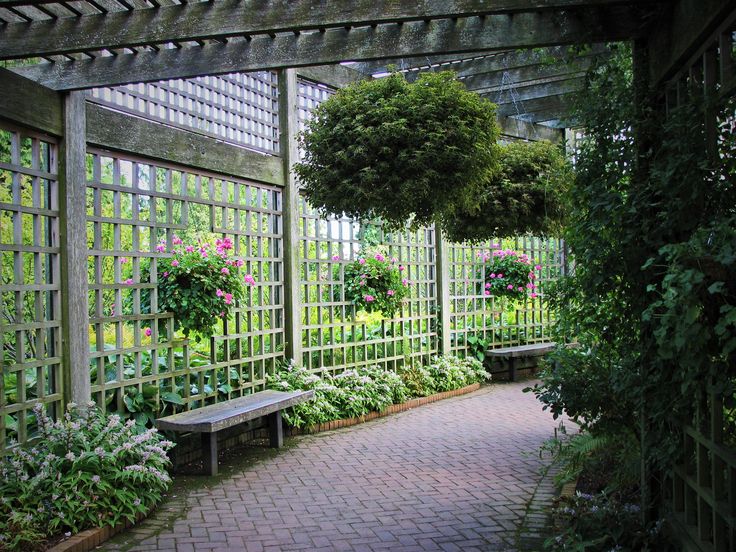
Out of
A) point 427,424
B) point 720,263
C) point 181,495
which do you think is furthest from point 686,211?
point 427,424

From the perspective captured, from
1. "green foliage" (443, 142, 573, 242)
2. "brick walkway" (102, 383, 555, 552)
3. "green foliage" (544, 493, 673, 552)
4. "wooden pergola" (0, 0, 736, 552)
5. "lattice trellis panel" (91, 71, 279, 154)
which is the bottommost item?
"brick walkway" (102, 383, 555, 552)

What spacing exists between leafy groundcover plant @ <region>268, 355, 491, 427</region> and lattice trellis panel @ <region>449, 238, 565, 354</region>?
0.92 meters

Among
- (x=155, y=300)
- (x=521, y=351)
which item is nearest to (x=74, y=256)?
(x=155, y=300)

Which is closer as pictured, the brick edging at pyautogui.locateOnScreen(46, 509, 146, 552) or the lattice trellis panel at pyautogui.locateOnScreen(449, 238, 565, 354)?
the brick edging at pyautogui.locateOnScreen(46, 509, 146, 552)

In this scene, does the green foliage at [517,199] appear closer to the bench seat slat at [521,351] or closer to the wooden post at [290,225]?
the wooden post at [290,225]

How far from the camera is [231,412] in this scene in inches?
215

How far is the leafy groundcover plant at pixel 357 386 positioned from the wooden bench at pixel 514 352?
883 millimetres

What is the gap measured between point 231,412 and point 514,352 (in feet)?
17.8

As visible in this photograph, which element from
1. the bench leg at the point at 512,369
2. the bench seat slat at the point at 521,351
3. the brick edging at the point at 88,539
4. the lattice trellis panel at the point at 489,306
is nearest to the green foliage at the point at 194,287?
the brick edging at the point at 88,539

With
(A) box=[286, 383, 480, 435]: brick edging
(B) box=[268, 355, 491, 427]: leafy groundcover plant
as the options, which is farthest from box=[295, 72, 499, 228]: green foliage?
(A) box=[286, 383, 480, 435]: brick edging

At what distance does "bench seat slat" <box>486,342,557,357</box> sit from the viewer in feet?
32.3

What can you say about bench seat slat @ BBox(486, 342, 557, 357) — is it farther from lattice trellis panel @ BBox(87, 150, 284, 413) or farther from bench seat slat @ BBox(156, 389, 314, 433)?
bench seat slat @ BBox(156, 389, 314, 433)

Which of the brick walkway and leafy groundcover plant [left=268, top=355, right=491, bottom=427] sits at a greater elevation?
leafy groundcover plant [left=268, top=355, right=491, bottom=427]

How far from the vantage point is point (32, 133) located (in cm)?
445
